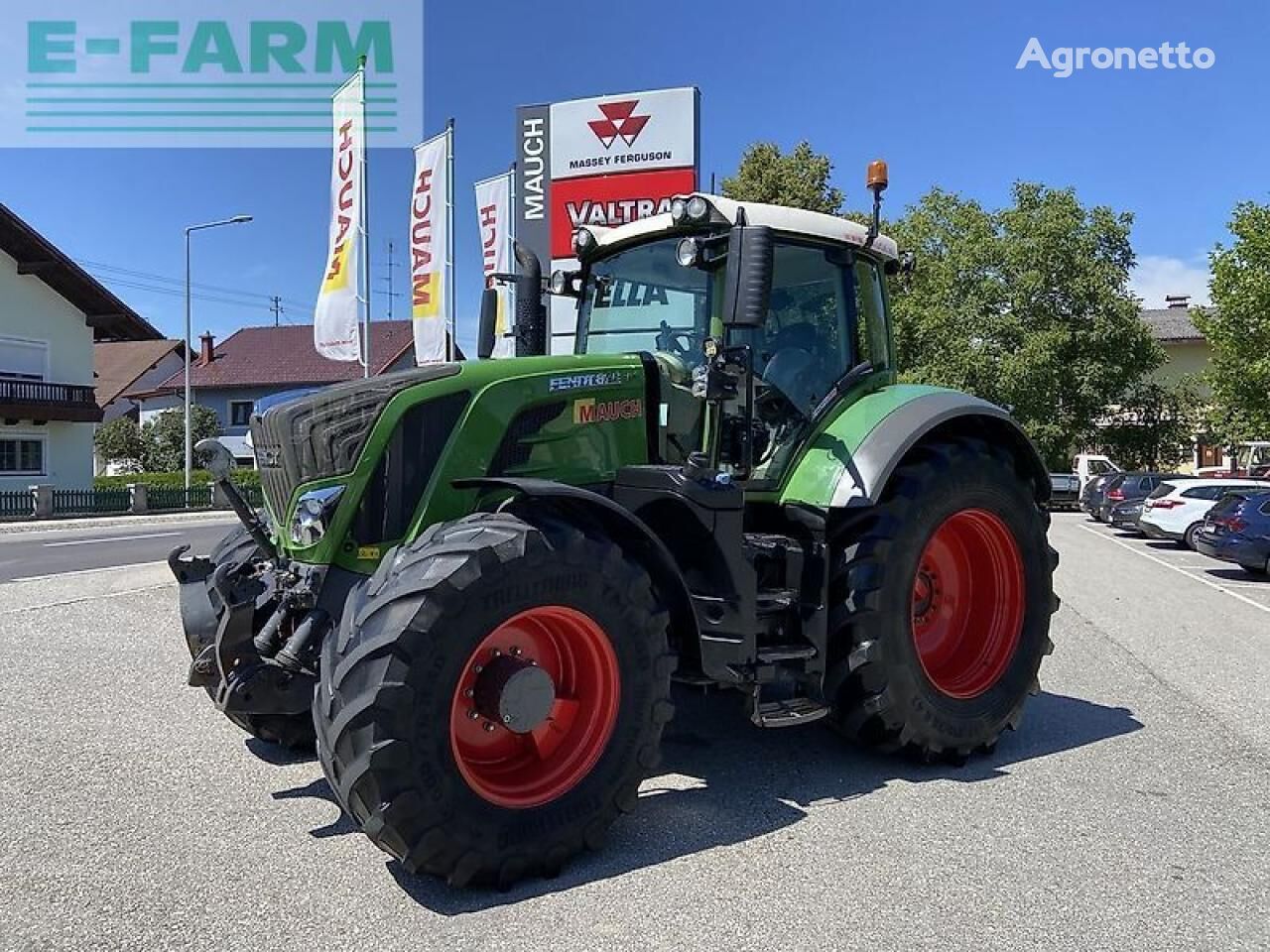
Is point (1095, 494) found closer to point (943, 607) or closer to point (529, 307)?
point (943, 607)

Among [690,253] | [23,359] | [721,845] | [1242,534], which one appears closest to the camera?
[721,845]

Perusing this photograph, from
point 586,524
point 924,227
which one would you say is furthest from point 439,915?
point 924,227

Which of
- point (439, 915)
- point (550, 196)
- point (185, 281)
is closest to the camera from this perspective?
point (439, 915)

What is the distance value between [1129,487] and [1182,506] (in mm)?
4791

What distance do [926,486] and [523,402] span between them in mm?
1994

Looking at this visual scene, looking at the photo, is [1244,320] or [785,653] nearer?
[785,653]

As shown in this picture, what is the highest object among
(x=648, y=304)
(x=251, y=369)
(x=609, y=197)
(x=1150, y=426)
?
(x=609, y=197)

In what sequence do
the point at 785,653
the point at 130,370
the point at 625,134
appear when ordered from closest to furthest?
the point at 785,653, the point at 625,134, the point at 130,370

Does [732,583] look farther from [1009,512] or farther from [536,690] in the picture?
[1009,512]

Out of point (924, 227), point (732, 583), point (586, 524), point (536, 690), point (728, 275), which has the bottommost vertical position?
point (536, 690)

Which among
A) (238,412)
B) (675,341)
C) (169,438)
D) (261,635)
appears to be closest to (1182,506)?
(675,341)

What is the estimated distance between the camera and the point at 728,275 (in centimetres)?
402

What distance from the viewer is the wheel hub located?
344 cm

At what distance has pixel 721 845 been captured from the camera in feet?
12.3
